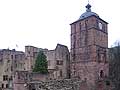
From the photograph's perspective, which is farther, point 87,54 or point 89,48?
point 87,54

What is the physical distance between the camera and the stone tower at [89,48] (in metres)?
42.2

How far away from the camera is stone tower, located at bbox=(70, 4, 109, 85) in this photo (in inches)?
1660

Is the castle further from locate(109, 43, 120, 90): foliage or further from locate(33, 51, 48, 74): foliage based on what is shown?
locate(33, 51, 48, 74): foliage

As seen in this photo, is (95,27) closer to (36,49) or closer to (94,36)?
(94,36)

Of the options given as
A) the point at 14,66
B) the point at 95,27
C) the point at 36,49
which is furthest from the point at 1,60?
the point at 95,27

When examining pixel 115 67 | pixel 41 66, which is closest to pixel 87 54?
pixel 115 67

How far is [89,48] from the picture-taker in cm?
4275

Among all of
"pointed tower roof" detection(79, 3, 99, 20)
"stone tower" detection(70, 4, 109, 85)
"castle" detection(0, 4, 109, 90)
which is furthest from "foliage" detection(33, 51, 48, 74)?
"pointed tower roof" detection(79, 3, 99, 20)

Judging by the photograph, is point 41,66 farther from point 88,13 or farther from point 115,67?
point 115,67

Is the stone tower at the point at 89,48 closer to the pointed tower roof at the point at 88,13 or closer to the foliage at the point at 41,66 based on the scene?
the pointed tower roof at the point at 88,13

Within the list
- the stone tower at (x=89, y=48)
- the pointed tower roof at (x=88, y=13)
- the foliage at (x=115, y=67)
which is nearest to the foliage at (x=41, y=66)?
the stone tower at (x=89, y=48)

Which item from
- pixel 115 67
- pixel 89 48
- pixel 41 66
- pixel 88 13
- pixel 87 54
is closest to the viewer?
pixel 89 48

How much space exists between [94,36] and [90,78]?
22.7ft

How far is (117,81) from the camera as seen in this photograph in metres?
41.3
